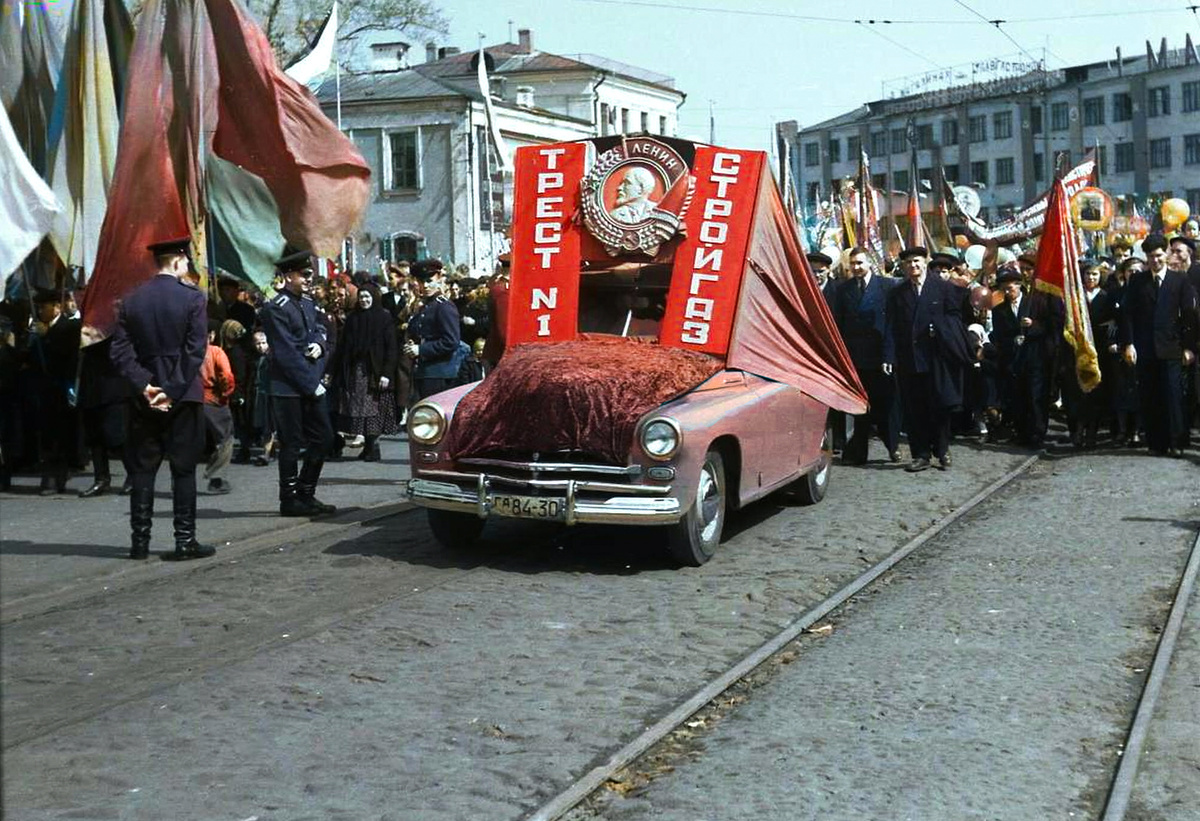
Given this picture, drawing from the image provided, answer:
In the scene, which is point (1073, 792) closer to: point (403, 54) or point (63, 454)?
point (63, 454)

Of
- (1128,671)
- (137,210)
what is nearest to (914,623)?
(1128,671)

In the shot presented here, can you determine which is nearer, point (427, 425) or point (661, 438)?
point (661, 438)

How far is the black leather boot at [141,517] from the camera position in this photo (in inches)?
381

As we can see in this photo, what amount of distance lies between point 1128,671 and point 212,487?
853cm

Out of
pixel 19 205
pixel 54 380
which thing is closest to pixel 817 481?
pixel 19 205

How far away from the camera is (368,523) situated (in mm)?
11336

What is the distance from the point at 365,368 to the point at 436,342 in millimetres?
1647

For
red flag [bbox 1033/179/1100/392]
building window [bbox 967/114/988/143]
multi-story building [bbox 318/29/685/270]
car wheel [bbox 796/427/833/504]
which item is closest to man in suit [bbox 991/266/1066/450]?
red flag [bbox 1033/179/1100/392]

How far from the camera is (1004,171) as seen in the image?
10162 cm

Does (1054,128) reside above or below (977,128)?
below

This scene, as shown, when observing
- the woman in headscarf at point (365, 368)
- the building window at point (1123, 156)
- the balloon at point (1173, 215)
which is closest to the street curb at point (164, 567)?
the woman in headscarf at point (365, 368)

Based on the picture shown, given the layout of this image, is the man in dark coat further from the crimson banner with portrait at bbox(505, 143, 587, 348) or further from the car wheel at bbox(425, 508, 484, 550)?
the car wheel at bbox(425, 508, 484, 550)

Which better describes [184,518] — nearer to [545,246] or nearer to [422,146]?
[545,246]

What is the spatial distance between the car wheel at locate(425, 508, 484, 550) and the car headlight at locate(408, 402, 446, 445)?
17.5 inches
